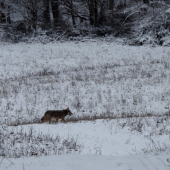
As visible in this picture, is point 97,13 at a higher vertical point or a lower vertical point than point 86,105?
higher

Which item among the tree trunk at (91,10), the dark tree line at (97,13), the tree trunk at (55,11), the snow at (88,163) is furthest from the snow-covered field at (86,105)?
the tree trunk at (55,11)

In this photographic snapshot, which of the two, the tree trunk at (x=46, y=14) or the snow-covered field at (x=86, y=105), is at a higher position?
the tree trunk at (x=46, y=14)

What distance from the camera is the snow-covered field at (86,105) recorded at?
448cm

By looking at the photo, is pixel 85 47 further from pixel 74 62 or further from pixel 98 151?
pixel 98 151

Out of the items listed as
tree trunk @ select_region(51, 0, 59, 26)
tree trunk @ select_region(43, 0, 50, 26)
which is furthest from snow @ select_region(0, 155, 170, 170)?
tree trunk @ select_region(43, 0, 50, 26)

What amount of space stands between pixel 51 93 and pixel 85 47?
1199 cm

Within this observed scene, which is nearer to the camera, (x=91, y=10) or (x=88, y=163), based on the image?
(x=88, y=163)

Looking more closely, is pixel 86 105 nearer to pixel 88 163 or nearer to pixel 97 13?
pixel 88 163

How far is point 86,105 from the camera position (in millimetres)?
10250

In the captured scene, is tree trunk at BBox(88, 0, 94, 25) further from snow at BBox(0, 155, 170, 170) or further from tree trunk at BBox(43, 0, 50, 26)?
snow at BBox(0, 155, 170, 170)

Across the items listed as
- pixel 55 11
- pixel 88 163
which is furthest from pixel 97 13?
pixel 88 163

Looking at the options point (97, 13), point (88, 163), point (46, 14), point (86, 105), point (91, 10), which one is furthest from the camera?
point (46, 14)

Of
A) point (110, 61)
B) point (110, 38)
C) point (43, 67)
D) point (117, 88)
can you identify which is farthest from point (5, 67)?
point (110, 38)

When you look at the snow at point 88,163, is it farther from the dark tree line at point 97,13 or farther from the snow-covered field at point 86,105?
the dark tree line at point 97,13
